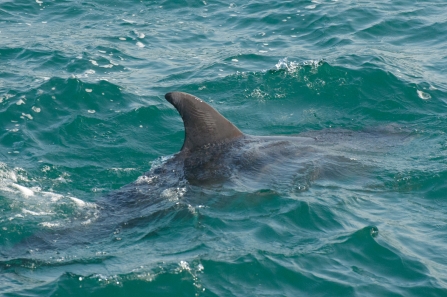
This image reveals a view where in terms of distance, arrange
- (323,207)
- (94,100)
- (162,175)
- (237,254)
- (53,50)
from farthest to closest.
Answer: (53,50), (94,100), (162,175), (323,207), (237,254)

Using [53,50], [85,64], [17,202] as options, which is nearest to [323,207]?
[17,202]

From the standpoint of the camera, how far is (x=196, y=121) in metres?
11.5

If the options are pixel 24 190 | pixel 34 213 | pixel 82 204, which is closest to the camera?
pixel 34 213

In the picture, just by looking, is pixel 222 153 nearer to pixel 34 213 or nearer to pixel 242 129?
pixel 242 129

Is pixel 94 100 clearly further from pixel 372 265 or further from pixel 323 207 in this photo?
pixel 372 265

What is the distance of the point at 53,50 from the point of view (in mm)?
18453

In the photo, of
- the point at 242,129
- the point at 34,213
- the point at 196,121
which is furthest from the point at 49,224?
the point at 242,129

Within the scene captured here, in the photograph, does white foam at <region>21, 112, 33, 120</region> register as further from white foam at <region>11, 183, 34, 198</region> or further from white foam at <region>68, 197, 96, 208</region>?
white foam at <region>68, 197, 96, 208</region>

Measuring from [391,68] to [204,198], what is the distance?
829 cm

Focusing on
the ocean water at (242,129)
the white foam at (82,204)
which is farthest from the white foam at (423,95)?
the white foam at (82,204)

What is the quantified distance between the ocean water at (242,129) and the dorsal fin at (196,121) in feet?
2.88

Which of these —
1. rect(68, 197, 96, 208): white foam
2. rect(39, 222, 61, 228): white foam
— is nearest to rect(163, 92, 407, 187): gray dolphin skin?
rect(68, 197, 96, 208): white foam

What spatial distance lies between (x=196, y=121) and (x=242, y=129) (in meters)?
3.04

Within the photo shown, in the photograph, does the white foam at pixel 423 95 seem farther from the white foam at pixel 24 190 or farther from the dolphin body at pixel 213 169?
the white foam at pixel 24 190
